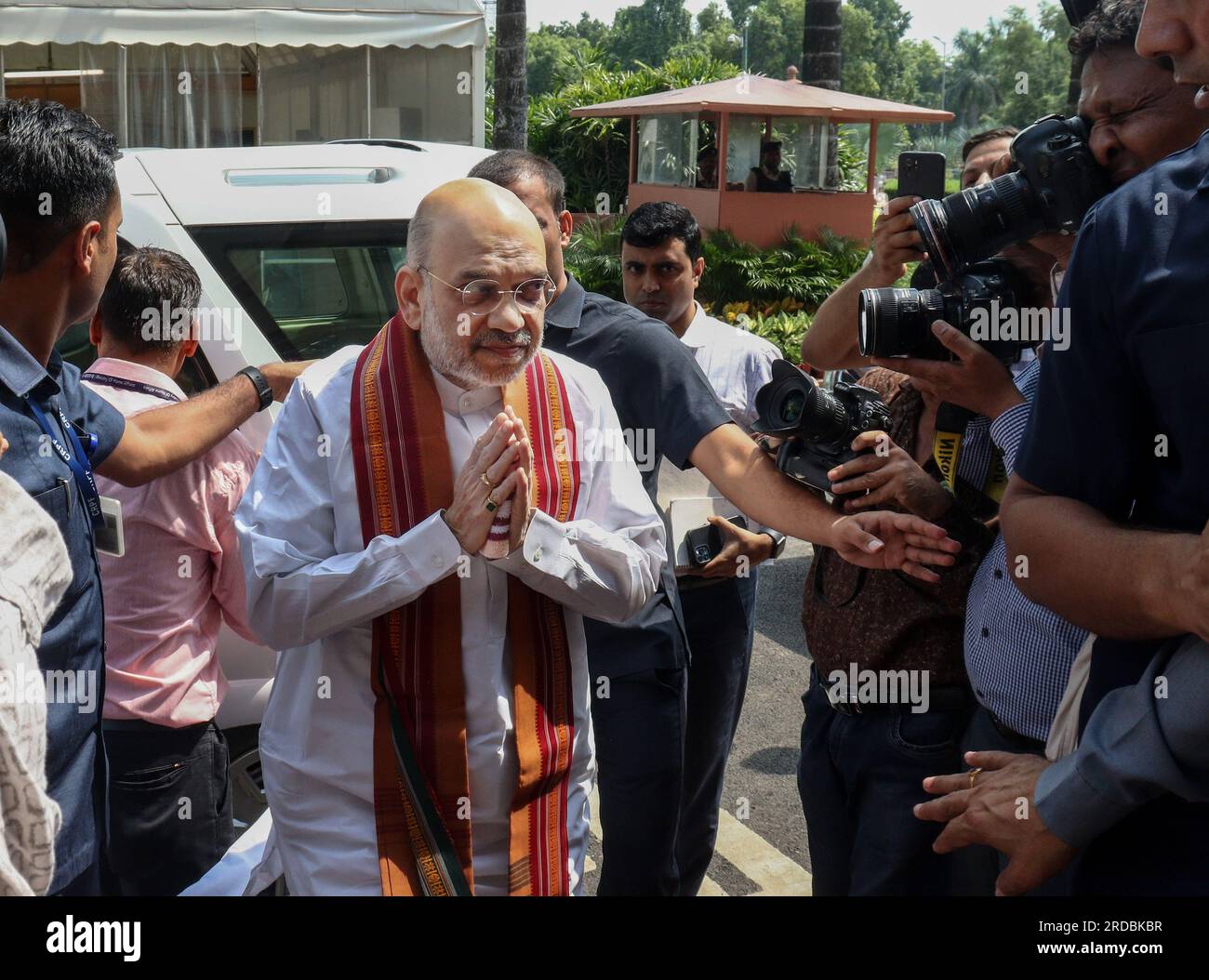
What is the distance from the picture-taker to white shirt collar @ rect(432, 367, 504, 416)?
7.69 ft

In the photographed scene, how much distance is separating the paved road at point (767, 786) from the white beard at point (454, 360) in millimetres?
2135

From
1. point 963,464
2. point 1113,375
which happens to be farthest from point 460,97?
point 1113,375

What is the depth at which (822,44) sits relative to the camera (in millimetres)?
15375

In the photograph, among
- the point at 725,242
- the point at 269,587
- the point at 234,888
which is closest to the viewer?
the point at 269,587

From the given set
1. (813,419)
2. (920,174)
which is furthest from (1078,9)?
(813,419)

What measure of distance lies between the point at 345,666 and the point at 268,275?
1883mm

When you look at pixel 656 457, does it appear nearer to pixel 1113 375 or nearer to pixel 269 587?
pixel 269 587

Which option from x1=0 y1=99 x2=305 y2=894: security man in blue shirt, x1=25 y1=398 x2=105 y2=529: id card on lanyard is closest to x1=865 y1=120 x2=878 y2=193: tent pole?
x1=0 y1=99 x2=305 y2=894: security man in blue shirt

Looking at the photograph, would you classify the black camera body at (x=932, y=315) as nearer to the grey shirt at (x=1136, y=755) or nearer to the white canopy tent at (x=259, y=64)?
the grey shirt at (x=1136, y=755)

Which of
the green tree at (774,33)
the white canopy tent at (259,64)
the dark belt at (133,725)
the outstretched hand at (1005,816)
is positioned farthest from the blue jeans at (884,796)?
the green tree at (774,33)

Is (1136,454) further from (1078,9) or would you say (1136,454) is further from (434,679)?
(1078,9)

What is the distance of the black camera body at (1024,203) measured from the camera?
2.34 metres

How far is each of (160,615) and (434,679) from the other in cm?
122
